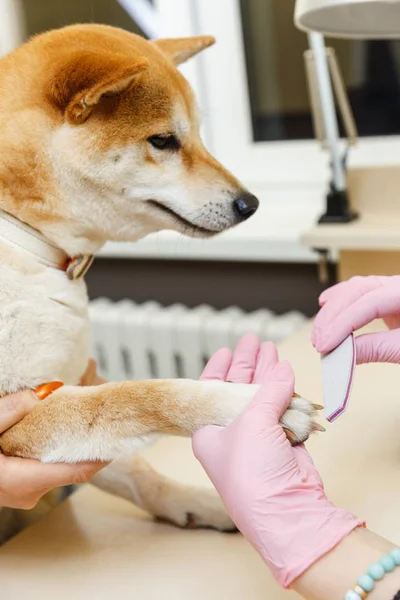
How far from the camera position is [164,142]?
0.84 meters

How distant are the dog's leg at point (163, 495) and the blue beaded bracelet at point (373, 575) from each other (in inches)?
9.4

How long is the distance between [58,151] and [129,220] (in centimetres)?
12

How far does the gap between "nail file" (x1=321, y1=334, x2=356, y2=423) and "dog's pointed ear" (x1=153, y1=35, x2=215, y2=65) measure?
1.58ft

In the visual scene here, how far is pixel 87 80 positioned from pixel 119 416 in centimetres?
36

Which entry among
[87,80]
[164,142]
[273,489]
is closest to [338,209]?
[164,142]

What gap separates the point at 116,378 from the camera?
5.55 ft

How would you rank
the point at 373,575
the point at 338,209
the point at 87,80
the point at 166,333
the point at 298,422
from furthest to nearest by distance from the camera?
1. the point at 166,333
2. the point at 338,209
3. the point at 87,80
4. the point at 298,422
5. the point at 373,575

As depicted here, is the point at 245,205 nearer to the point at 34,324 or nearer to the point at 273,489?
the point at 34,324

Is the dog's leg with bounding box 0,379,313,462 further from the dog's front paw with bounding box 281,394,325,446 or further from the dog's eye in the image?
the dog's eye

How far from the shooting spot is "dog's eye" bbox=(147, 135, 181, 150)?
2.71 ft

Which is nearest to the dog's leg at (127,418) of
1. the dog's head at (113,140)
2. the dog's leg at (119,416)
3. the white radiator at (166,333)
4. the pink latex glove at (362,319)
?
the dog's leg at (119,416)

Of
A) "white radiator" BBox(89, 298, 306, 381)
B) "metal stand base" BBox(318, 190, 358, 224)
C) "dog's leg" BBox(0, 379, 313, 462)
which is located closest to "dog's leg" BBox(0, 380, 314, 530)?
"dog's leg" BBox(0, 379, 313, 462)

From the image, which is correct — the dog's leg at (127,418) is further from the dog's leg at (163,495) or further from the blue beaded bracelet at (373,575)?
the blue beaded bracelet at (373,575)

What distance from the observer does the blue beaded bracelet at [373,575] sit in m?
0.53
